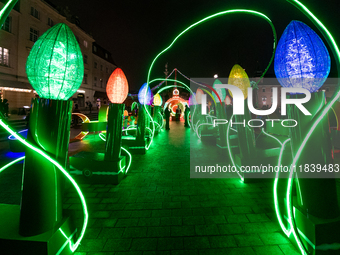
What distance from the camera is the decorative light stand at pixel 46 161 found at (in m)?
1.75

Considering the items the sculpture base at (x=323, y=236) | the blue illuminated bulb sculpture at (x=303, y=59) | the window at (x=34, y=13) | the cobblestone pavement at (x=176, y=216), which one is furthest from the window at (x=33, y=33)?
the sculpture base at (x=323, y=236)

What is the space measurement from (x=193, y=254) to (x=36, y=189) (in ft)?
5.93

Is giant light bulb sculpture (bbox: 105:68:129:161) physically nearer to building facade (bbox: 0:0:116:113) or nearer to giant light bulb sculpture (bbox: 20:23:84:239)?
giant light bulb sculpture (bbox: 20:23:84:239)

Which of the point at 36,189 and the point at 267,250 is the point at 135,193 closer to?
the point at 36,189

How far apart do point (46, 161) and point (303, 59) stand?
3124 mm

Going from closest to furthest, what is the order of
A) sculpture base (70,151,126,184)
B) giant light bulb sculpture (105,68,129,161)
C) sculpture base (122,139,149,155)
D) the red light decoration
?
1. sculpture base (70,151,126,184)
2. giant light bulb sculpture (105,68,129,161)
3. the red light decoration
4. sculpture base (122,139,149,155)

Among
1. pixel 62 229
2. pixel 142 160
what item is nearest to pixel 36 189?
pixel 62 229

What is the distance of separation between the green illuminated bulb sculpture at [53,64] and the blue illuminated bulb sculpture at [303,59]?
2.60 meters

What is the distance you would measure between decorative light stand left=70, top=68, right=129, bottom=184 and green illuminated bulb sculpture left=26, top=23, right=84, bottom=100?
6.90 ft

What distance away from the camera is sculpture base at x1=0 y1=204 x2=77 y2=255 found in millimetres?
1691

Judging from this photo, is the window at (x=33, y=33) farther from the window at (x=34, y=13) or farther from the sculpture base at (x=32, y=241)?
the sculpture base at (x=32, y=241)

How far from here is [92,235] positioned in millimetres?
2281

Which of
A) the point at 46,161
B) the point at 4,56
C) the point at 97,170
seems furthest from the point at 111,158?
the point at 4,56

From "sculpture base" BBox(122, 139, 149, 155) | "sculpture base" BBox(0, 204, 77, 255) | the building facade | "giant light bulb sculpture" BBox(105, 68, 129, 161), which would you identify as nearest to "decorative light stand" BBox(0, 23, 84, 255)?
"sculpture base" BBox(0, 204, 77, 255)
